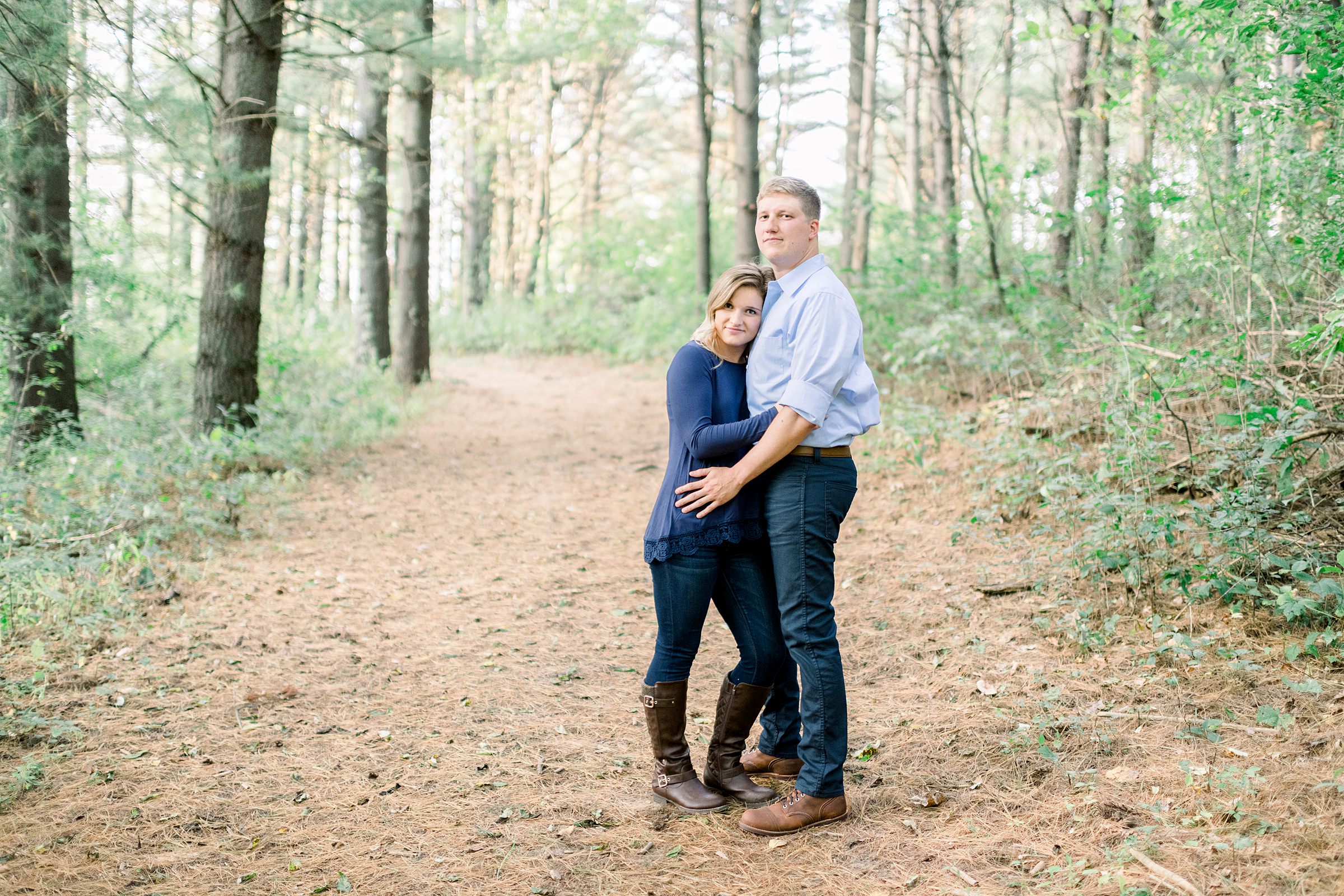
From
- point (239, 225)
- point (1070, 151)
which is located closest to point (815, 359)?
point (239, 225)

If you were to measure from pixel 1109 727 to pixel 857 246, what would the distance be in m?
13.6

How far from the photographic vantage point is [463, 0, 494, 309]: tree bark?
2186 cm

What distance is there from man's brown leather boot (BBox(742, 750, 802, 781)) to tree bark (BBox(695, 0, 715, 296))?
11416 millimetres

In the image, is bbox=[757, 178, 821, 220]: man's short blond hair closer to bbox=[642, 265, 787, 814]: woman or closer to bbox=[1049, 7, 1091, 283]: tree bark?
bbox=[642, 265, 787, 814]: woman

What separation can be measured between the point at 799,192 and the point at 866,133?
15.0 m

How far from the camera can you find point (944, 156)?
11.8m

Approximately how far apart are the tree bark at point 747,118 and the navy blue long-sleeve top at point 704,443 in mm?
9562

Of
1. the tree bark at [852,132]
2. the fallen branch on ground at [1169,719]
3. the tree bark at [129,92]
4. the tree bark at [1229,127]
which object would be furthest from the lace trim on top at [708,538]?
the tree bark at [852,132]

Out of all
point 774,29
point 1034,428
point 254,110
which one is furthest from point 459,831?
point 774,29

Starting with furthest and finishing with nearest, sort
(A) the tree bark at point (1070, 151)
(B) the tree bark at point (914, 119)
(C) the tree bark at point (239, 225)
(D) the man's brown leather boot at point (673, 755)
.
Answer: (B) the tree bark at point (914, 119), (A) the tree bark at point (1070, 151), (C) the tree bark at point (239, 225), (D) the man's brown leather boot at point (673, 755)

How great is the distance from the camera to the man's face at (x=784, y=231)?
117 inches

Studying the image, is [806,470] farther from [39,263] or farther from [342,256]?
[342,256]

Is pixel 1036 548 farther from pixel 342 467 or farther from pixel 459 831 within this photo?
pixel 342 467

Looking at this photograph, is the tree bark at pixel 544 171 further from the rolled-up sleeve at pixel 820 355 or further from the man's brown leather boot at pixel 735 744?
the rolled-up sleeve at pixel 820 355
